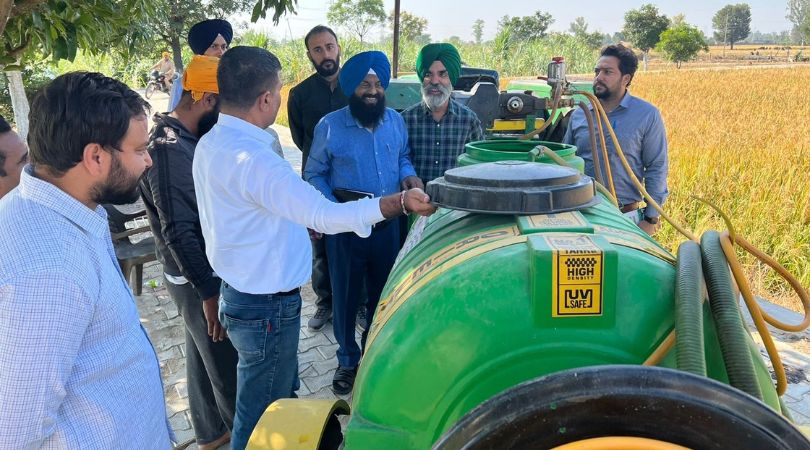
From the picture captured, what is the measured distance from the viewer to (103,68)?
24969 millimetres

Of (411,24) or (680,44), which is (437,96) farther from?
(411,24)

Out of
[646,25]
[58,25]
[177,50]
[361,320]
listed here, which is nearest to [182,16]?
[177,50]

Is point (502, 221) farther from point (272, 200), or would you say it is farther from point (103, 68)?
point (103, 68)

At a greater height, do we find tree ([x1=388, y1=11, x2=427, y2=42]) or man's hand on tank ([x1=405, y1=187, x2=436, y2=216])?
tree ([x1=388, y1=11, x2=427, y2=42])

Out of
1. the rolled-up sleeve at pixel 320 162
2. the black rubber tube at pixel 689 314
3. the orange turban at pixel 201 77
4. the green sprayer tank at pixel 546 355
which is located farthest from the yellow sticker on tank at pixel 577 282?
the rolled-up sleeve at pixel 320 162

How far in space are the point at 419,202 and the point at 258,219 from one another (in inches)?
25.8

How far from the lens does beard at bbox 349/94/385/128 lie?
3441 millimetres

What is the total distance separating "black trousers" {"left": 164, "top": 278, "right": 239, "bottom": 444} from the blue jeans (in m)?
0.36

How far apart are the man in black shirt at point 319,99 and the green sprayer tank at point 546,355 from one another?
275 centimetres

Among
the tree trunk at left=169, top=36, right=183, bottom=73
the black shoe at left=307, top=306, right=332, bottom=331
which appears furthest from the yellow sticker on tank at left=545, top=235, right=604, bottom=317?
the tree trunk at left=169, top=36, right=183, bottom=73

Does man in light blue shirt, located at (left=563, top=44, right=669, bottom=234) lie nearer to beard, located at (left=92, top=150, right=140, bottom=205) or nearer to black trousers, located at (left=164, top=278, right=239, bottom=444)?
black trousers, located at (left=164, top=278, right=239, bottom=444)

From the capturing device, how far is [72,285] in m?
1.33

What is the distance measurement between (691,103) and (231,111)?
14732mm

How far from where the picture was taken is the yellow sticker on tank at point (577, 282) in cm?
134
